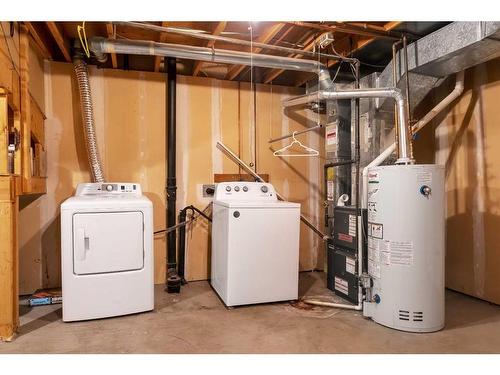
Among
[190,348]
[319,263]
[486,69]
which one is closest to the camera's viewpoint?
[190,348]

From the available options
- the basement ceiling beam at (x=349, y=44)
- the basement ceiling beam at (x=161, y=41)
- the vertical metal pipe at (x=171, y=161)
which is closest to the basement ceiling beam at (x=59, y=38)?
the basement ceiling beam at (x=161, y=41)

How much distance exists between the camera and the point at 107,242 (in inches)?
99.1

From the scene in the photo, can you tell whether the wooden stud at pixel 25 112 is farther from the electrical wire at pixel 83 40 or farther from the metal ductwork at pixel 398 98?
the metal ductwork at pixel 398 98

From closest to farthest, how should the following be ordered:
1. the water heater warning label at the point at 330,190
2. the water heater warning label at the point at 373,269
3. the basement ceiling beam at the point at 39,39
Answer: the water heater warning label at the point at 373,269, the basement ceiling beam at the point at 39,39, the water heater warning label at the point at 330,190

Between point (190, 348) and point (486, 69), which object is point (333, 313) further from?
point (486, 69)

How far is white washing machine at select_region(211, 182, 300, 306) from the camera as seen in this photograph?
2756 millimetres

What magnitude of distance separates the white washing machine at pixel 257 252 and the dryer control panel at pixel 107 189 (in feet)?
2.95

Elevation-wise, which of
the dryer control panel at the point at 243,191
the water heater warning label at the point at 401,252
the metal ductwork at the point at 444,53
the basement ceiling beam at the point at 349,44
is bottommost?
the water heater warning label at the point at 401,252

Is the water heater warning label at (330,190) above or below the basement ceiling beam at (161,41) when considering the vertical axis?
below

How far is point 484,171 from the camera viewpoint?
2.97 metres

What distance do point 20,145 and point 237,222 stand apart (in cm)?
174

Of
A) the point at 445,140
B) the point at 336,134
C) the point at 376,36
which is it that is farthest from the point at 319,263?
the point at 376,36

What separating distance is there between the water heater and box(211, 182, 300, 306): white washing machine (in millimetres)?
844

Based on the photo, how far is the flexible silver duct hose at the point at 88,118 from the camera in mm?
3047
